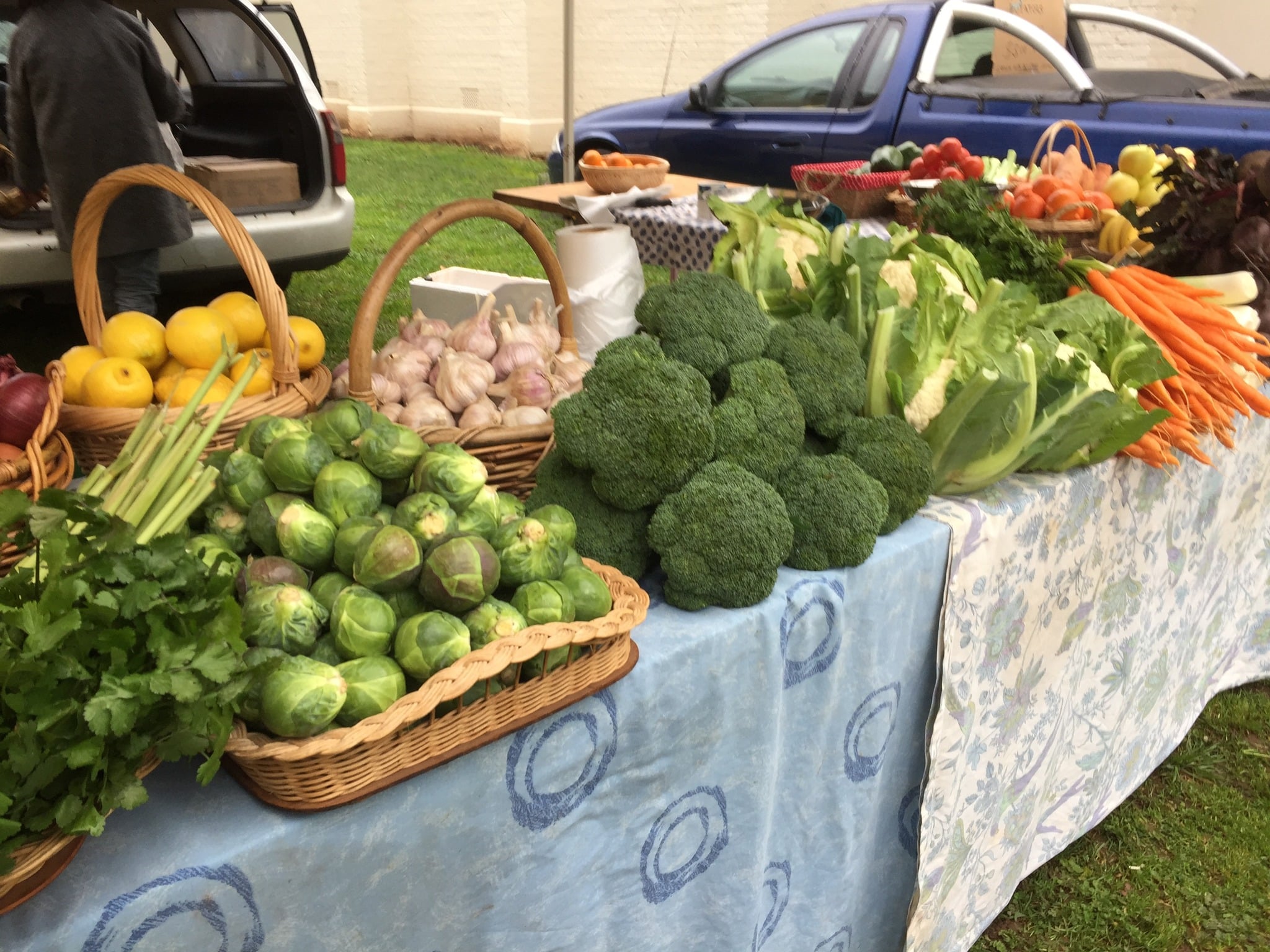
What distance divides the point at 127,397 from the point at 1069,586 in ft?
5.79

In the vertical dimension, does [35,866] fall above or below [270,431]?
below

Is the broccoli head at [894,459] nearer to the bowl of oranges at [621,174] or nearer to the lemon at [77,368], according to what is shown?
the lemon at [77,368]

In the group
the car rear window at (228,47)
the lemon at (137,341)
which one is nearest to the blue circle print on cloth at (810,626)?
the lemon at (137,341)

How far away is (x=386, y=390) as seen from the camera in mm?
1656

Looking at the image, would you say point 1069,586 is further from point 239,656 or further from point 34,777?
point 34,777

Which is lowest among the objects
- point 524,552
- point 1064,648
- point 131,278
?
point 1064,648

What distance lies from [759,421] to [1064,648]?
0.95 meters

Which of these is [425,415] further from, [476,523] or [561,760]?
[561,760]

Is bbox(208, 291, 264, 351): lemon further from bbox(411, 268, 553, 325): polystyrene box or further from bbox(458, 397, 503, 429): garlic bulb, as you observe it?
bbox(411, 268, 553, 325): polystyrene box

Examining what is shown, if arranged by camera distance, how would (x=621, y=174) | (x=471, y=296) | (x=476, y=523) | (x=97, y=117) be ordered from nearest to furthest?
(x=476, y=523) → (x=471, y=296) → (x=97, y=117) → (x=621, y=174)

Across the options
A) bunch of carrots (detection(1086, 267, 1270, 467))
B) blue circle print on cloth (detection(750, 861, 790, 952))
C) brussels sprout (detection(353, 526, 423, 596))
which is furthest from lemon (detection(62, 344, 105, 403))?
bunch of carrots (detection(1086, 267, 1270, 467))

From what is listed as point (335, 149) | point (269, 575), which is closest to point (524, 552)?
point (269, 575)

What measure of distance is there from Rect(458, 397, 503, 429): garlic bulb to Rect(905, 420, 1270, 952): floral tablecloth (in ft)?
2.58

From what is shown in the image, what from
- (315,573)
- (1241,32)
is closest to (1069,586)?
(315,573)
